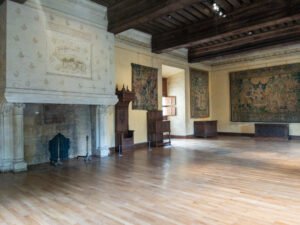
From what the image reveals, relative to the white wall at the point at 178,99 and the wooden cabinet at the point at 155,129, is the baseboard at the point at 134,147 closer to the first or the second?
the wooden cabinet at the point at 155,129

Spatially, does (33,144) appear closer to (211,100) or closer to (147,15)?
(147,15)

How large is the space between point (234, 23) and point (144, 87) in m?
3.56

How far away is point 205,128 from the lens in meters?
11.0

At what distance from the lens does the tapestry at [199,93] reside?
11.3 m

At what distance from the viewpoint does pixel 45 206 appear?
2.98m

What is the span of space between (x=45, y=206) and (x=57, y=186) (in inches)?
34.8

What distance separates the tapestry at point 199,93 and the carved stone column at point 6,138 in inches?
316

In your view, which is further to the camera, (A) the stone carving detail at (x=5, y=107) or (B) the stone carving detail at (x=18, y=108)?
(B) the stone carving detail at (x=18, y=108)

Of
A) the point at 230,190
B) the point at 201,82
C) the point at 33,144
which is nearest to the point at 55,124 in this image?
the point at 33,144

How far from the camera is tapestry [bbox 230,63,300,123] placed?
33.2ft

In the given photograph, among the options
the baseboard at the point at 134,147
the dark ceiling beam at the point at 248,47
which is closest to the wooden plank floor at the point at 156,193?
the baseboard at the point at 134,147

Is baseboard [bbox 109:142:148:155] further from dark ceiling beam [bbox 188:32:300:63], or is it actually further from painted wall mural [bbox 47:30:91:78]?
dark ceiling beam [bbox 188:32:300:63]

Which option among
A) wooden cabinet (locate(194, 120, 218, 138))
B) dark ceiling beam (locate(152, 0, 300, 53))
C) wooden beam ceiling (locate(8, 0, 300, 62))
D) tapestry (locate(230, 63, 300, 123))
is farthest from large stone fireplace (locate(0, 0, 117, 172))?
tapestry (locate(230, 63, 300, 123))

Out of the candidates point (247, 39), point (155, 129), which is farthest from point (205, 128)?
point (247, 39)
